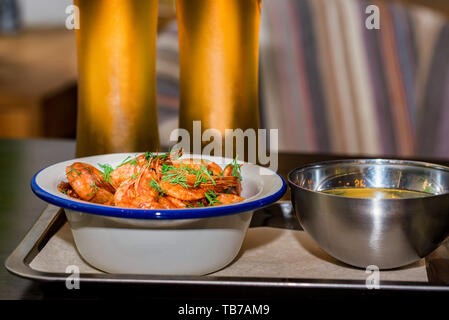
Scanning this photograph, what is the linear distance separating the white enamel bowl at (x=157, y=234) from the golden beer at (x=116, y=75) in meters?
0.16

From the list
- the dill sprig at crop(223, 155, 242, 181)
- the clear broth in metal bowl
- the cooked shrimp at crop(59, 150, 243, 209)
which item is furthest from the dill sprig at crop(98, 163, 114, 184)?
the clear broth in metal bowl

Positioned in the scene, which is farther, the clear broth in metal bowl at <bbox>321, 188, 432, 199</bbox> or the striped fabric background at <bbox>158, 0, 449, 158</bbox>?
the striped fabric background at <bbox>158, 0, 449, 158</bbox>

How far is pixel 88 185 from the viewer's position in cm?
55

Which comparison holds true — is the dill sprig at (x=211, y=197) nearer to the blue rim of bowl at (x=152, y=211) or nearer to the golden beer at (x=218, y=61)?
the blue rim of bowl at (x=152, y=211)

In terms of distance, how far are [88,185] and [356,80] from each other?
3.54ft

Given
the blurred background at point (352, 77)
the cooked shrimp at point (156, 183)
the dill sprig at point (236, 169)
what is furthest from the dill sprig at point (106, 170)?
the blurred background at point (352, 77)

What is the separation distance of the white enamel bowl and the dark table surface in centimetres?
3

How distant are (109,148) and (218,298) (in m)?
0.28

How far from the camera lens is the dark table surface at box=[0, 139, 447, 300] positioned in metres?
0.50

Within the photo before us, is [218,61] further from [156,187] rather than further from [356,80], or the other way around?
[356,80]

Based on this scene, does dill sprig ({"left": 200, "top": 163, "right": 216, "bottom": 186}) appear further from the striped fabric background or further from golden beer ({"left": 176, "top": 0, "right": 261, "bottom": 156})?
the striped fabric background

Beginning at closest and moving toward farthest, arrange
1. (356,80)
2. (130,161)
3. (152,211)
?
(152,211)
(130,161)
(356,80)

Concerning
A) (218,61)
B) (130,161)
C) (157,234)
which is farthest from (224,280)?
(218,61)

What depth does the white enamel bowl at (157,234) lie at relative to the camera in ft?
1.61
